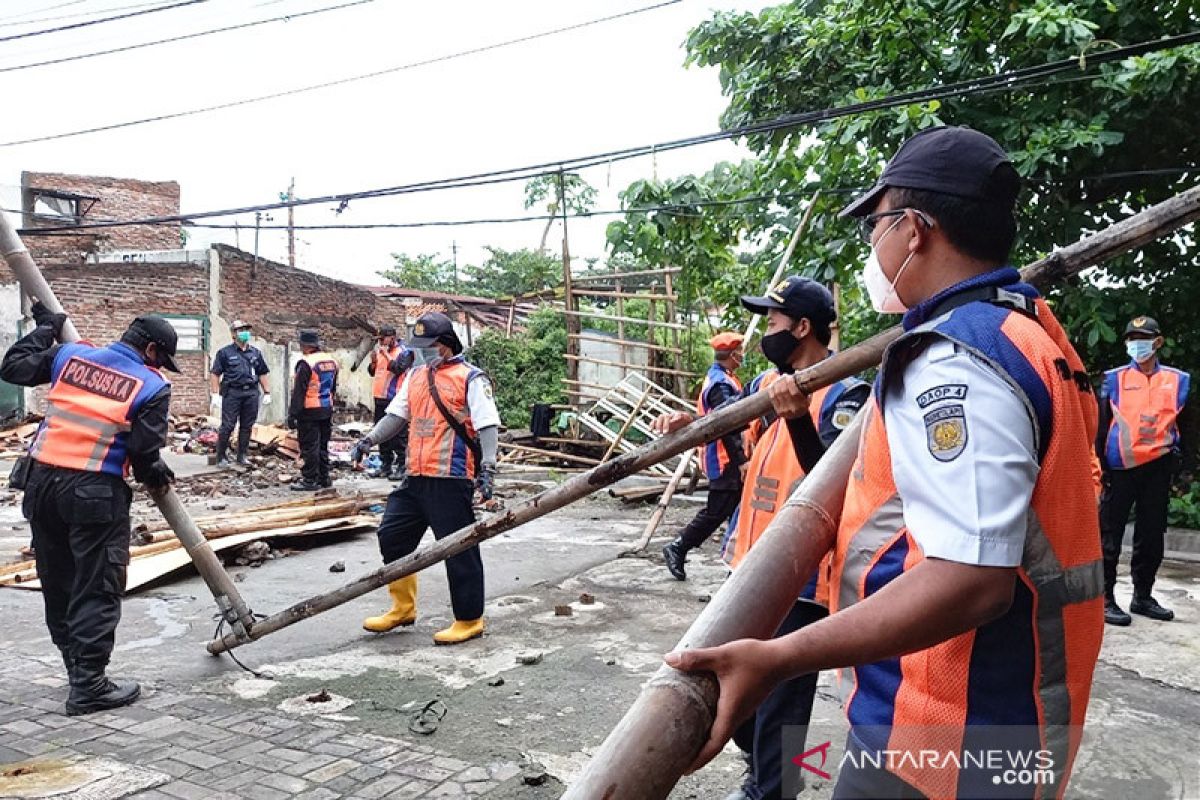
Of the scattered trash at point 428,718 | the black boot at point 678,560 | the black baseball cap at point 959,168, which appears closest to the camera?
the black baseball cap at point 959,168

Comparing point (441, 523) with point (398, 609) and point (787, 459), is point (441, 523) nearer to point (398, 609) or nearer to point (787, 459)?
point (398, 609)

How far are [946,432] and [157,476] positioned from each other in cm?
447

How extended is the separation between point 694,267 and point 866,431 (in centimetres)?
999

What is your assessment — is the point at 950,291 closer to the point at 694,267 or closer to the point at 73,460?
the point at 73,460

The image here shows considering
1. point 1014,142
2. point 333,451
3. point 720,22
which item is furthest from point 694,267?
point 333,451

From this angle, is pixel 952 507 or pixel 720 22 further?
pixel 720 22

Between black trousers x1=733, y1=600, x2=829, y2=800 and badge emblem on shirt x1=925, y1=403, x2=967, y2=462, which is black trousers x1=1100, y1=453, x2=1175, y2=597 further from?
badge emblem on shirt x1=925, y1=403, x2=967, y2=462

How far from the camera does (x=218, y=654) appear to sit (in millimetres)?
5129

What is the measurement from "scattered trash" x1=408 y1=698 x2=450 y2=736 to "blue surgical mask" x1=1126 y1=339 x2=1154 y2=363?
534cm

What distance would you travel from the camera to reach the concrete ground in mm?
3564

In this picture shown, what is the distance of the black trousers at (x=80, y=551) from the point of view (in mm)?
4395

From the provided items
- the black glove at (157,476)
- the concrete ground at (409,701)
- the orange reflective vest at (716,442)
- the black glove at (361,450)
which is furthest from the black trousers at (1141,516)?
the black glove at (157,476)

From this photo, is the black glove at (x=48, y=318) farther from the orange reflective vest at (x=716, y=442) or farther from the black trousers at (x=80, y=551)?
the orange reflective vest at (x=716, y=442)

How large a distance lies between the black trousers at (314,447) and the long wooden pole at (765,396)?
7897 millimetres
